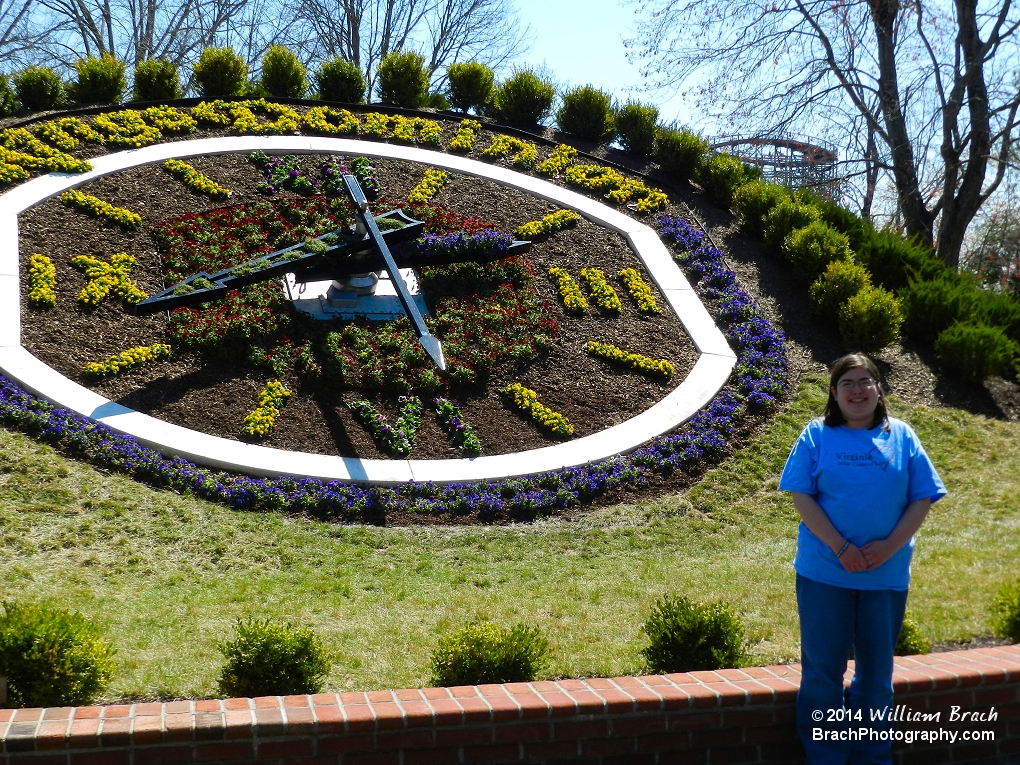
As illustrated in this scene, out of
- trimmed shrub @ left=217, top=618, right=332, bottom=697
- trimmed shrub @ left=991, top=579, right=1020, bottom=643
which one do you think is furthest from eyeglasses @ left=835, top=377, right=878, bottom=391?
trimmed shrub @ left=217, top=618, right=332, bottom=697

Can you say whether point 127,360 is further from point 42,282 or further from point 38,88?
point 38,88

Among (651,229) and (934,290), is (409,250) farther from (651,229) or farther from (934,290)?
(934,290)

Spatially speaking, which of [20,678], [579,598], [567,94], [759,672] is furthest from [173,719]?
[567,94]

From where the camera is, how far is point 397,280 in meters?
8.43

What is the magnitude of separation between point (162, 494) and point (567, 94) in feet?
34.5

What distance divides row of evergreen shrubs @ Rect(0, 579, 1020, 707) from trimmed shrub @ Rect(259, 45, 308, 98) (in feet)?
39.1

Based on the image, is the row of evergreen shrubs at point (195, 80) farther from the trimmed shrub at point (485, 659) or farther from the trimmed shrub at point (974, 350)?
the trimmed shrub at point (485, 659)

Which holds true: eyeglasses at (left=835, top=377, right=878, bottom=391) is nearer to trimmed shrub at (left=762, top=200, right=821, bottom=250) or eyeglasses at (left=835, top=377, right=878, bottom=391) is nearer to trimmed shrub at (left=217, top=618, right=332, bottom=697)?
trimmed shrub at (left=217, top=618, right=332, bottom=697)

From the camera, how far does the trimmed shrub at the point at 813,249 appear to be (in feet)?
38.5

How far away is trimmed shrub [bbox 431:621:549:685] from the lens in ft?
13.6

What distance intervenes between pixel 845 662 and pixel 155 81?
13.2 metres

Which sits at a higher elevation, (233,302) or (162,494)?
(233,302)

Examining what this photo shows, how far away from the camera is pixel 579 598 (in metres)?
5.86

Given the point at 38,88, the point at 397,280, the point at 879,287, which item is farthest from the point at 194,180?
the point at 879,287
